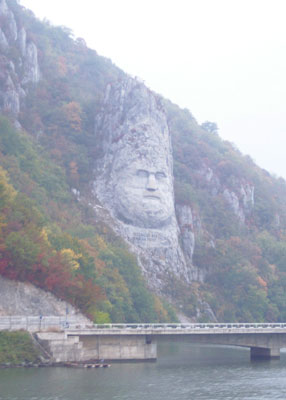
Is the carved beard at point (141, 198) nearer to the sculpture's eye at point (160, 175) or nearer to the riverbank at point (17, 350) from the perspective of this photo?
the sculpture's eye at point (160, 175)

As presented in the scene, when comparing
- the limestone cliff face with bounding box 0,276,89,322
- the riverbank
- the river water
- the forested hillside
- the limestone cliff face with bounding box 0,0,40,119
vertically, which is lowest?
the river water

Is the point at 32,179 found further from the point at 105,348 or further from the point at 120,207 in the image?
the point at 105,348

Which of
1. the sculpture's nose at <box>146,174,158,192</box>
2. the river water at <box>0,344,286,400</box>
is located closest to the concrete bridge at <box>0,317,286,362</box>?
the river water at <box>0,344,286,400</box>

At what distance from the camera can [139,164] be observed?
129 metres

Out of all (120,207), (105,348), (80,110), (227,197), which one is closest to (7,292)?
(105,348)

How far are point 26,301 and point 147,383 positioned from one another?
20.8 m

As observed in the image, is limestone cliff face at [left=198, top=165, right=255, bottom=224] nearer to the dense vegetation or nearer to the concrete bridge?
the concrete bridge

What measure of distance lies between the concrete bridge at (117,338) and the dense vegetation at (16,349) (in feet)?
4.69

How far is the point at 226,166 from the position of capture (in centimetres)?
16388

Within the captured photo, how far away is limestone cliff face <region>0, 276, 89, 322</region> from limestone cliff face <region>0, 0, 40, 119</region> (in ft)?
206

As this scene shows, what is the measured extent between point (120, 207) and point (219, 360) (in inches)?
1988

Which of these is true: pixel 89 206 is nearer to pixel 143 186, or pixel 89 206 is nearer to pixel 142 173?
pixel 143 186

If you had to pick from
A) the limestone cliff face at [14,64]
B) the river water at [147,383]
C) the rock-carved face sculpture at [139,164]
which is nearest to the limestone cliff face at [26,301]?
the river water at [147,383]

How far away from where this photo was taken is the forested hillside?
262ft
